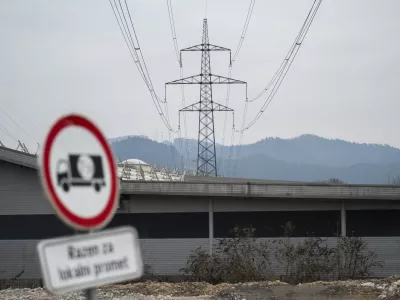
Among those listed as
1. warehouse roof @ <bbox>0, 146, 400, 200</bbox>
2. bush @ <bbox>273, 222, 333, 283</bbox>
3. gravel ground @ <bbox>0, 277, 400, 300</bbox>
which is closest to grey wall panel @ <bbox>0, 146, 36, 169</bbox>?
warehouse roof @ <bbox>0, 146, 400, 200</bbox>

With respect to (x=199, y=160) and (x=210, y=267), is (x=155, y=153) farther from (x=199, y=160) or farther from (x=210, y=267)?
(x=210, y=267)

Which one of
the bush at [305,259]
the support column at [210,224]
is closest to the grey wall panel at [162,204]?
the support column at [210,224]

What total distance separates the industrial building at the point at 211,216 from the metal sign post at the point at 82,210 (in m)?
14.4

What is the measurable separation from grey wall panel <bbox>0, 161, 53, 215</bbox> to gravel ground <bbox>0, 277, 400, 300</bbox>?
5427 mm

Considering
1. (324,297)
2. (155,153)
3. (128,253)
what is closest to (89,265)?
(128,253)

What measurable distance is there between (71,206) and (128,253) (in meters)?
0.47

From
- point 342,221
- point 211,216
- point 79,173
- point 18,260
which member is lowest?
point 18,260

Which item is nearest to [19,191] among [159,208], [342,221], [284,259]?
[159,208]

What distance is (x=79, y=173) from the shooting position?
9.20 feet

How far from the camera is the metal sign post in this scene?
104 inches

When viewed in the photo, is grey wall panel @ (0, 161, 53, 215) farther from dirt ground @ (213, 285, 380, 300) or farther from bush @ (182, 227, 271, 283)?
dirt ground @ (213, 285, 380, 300)

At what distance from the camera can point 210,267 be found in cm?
1586

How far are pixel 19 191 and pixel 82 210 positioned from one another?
1695 cm

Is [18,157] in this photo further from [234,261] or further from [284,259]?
[284,259]
